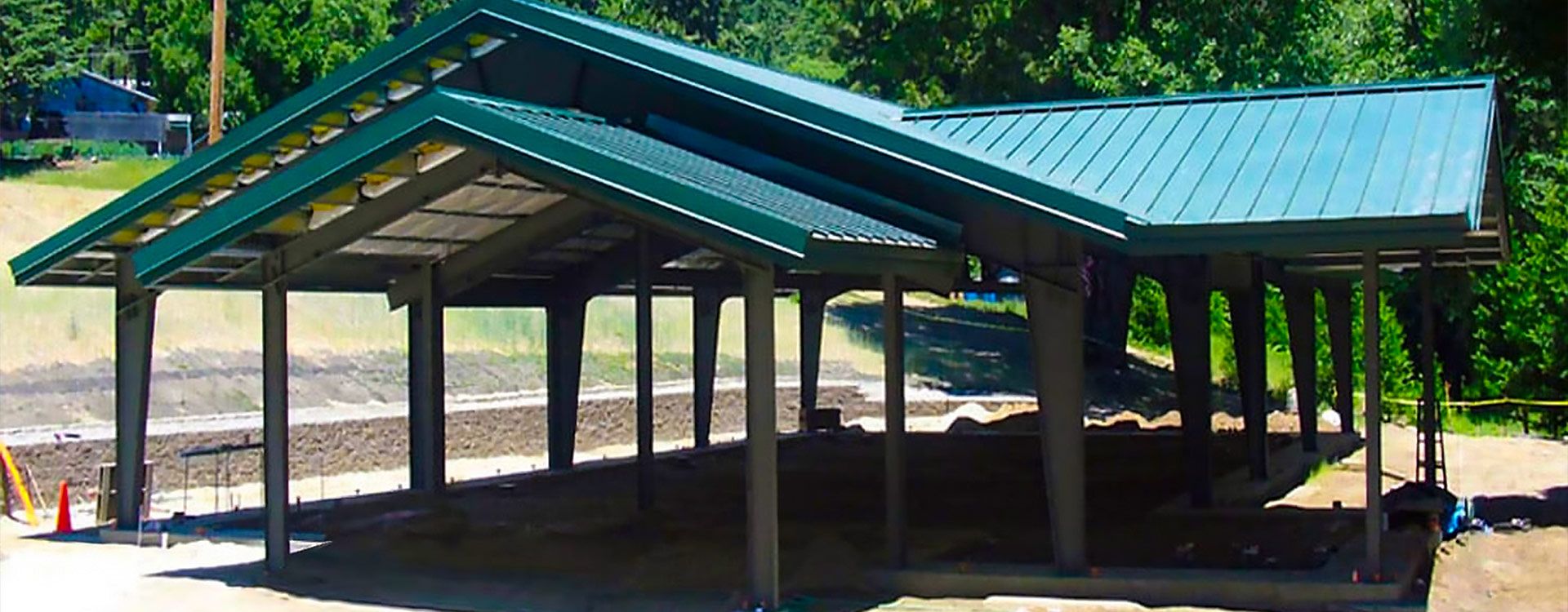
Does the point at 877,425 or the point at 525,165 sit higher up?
the point at 525,165

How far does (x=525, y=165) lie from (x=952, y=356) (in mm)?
33373

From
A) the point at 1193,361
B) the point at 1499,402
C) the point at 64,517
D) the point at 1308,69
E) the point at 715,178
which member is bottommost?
the point at 64,517

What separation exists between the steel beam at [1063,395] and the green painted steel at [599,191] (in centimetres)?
96

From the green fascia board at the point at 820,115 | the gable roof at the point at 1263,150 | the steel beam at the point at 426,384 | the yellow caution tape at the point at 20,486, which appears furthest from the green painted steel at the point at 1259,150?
the yellow caution tape at the point at 20,486

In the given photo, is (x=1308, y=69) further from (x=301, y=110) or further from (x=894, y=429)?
(x=301, y=110)

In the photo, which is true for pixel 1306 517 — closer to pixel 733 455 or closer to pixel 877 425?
pixel 733 455

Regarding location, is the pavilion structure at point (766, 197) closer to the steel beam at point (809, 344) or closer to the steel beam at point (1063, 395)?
the steel beam at point (1063, 395)

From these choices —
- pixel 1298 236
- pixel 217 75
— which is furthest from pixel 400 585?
pixel 217 75

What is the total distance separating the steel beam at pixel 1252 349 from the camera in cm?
2189

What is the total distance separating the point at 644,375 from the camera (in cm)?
2130

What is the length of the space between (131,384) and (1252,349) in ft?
40.5

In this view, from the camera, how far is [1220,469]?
81.5 feet

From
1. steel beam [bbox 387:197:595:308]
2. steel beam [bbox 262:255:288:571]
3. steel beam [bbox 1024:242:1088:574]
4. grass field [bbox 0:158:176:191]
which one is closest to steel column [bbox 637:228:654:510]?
steel beam [bbox 387:197:595:308]

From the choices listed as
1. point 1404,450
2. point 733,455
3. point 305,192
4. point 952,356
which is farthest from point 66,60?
point 305,192
